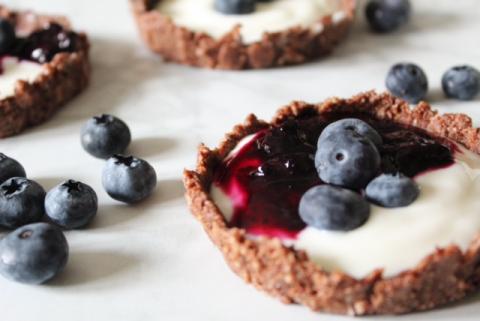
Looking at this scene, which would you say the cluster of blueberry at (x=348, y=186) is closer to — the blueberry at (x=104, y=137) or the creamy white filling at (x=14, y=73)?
the blueberry at (x=104, y=137)

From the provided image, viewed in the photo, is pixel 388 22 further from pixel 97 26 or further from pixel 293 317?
pixel 293 317

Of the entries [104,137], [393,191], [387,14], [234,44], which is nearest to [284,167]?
[393,191]

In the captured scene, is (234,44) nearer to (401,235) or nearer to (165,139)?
(165,139)

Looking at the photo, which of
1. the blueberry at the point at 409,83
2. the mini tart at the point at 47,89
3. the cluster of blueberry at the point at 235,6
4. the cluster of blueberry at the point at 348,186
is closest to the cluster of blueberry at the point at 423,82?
the blueberry at the point at 409,83

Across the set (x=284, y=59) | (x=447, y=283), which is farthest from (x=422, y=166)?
(x=284, y=59)

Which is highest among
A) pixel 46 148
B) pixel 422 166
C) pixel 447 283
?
pixel 422 166
